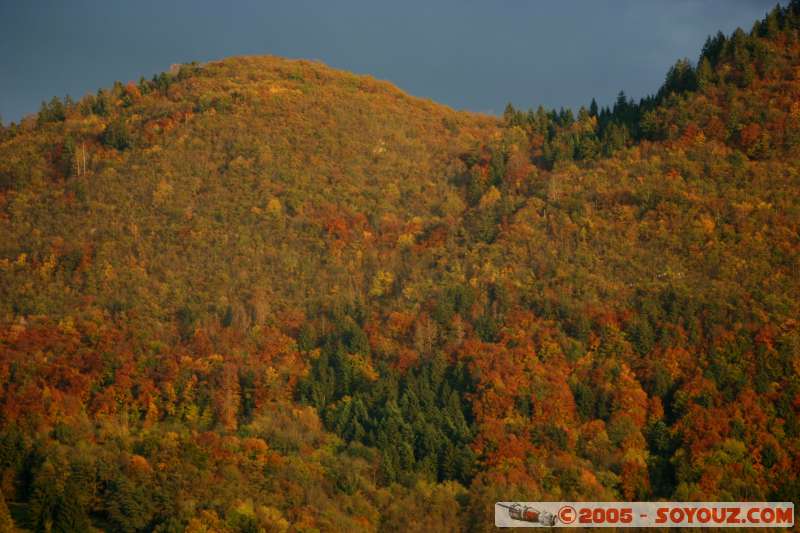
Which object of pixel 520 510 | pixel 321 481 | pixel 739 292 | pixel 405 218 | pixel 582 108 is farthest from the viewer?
pixel 582 108

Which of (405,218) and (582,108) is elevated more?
(582,108)

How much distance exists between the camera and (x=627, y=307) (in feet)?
379

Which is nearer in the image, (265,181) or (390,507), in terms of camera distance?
(390,507)

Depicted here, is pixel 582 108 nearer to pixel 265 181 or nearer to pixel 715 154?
pixel 715 154

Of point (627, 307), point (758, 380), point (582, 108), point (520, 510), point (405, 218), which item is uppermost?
point (582, 108)

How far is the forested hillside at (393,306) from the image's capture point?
9756 centimetres

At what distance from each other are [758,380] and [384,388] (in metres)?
33.4

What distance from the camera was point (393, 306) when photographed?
125 m

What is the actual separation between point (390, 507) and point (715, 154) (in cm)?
6045

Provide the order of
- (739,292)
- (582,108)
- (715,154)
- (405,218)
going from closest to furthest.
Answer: (739,292)
(715,154)
(405,218)
(582,108)

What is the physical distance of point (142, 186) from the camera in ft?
478

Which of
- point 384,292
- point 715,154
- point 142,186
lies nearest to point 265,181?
point 142,186

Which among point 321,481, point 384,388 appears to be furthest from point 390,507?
point 384,388

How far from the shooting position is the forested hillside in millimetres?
97562
